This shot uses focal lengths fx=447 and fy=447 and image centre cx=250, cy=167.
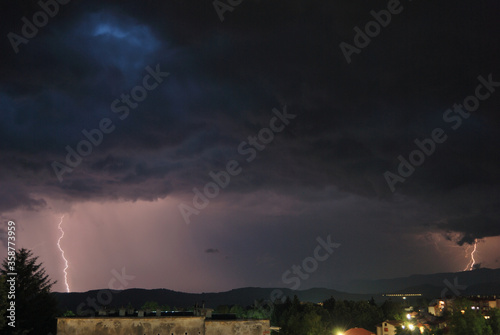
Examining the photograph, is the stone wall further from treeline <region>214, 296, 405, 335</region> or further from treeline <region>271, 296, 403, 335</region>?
treeline <region>214, 296, 405, 335</region>

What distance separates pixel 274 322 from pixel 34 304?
242 ft

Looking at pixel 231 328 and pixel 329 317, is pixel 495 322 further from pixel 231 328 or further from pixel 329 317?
pixel 231 328

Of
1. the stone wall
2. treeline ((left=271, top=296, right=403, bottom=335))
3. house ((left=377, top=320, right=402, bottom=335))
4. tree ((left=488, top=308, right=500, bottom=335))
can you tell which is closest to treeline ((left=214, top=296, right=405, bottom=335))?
treeline ((left=271, top=296, right=403, bottom=335))

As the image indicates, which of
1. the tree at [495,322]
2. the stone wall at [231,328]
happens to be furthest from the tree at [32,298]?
the tree at [495,322]

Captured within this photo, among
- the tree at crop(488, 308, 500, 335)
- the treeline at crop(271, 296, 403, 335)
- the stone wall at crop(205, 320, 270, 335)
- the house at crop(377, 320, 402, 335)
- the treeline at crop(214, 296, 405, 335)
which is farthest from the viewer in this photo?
the house at crop(377, 320, 402, 335)

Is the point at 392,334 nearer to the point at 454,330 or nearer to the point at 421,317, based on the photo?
the point at 421,317

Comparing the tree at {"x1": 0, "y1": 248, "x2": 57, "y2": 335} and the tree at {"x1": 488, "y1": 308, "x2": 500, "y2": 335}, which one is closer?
the tree at {"x1": 0, "y1": 248, "x2": 57, "y2": 335}

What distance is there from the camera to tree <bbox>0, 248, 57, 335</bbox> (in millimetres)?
50750

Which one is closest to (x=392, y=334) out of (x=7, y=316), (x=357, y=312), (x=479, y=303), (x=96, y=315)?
(x=357, y=312)

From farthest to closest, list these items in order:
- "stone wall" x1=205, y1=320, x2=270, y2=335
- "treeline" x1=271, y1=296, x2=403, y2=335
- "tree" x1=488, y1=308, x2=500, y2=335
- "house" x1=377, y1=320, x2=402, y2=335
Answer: "house" x1=377, y1=320, x2=402, y2=335, "treeline" x1=271, y1=296, x2=403, y2=335, "tree" x1=488, y1=308, x2=500, y2=335, "stone wall" x1=205, y1=320, x2=270, y2=335

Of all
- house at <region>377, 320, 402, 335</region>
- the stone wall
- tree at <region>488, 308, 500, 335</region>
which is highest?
the stone wall

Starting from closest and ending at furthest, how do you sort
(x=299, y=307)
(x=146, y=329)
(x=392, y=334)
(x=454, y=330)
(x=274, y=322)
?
(x=146, y=329), (x=454, y=330), (x=392, y=334), (x=274, y=322), (x=299, y=307)

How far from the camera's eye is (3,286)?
1662 inches

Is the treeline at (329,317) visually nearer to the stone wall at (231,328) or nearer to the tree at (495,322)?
the tree at (495,322)
